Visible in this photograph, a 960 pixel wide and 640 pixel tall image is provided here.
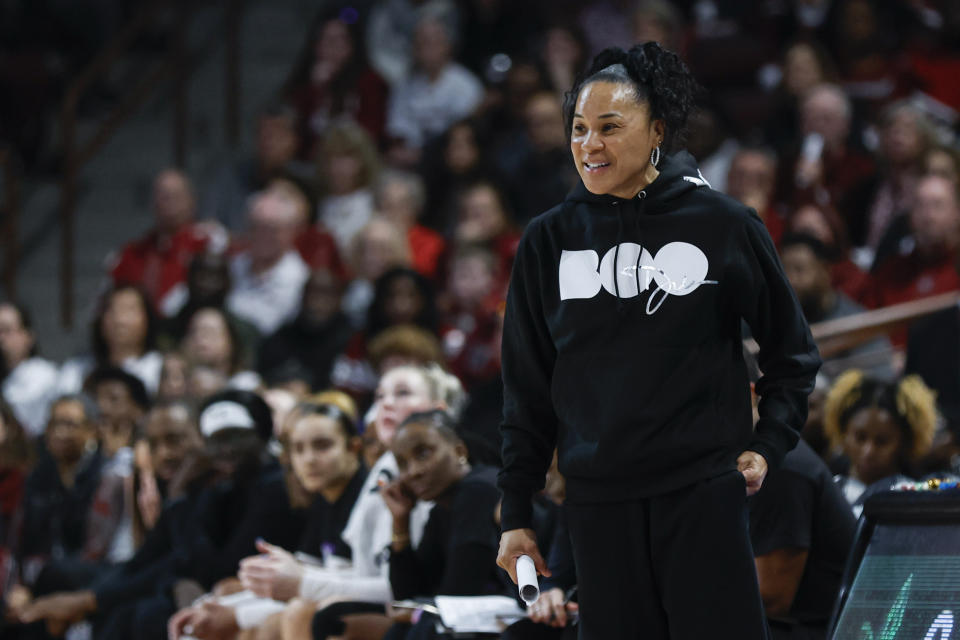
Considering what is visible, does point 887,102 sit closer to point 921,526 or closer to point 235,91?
point 235,91

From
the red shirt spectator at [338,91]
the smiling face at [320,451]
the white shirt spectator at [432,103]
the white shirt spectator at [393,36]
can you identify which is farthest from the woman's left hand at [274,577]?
the white shirt spectator at [393,36]

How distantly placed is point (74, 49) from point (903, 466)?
8.61 meters

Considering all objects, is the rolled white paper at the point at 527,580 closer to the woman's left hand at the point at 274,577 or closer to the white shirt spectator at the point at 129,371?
the woman's left hand at the point at 274,577

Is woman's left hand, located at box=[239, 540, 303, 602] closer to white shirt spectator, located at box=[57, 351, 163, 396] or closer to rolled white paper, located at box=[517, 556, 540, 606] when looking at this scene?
rolled white paper, located at box=[517, 556, 540, 606]

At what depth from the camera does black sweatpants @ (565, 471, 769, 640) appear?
2680 millimetres

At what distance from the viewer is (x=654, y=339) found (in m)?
2.76

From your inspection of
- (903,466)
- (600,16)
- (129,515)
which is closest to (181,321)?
(129,515)

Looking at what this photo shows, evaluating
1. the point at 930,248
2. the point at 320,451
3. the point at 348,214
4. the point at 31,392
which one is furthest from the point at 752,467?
the point at 348,214

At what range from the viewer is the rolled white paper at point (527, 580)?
2828mm

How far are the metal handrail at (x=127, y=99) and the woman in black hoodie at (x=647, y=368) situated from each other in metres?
7.79

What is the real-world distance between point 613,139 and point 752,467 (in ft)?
2.16

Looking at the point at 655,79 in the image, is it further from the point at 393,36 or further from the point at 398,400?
the point at 393,36

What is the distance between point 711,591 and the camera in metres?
2.68

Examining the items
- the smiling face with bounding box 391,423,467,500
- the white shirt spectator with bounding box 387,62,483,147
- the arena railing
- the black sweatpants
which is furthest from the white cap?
the white shirt spectator with bounding box 387,62,483,147
